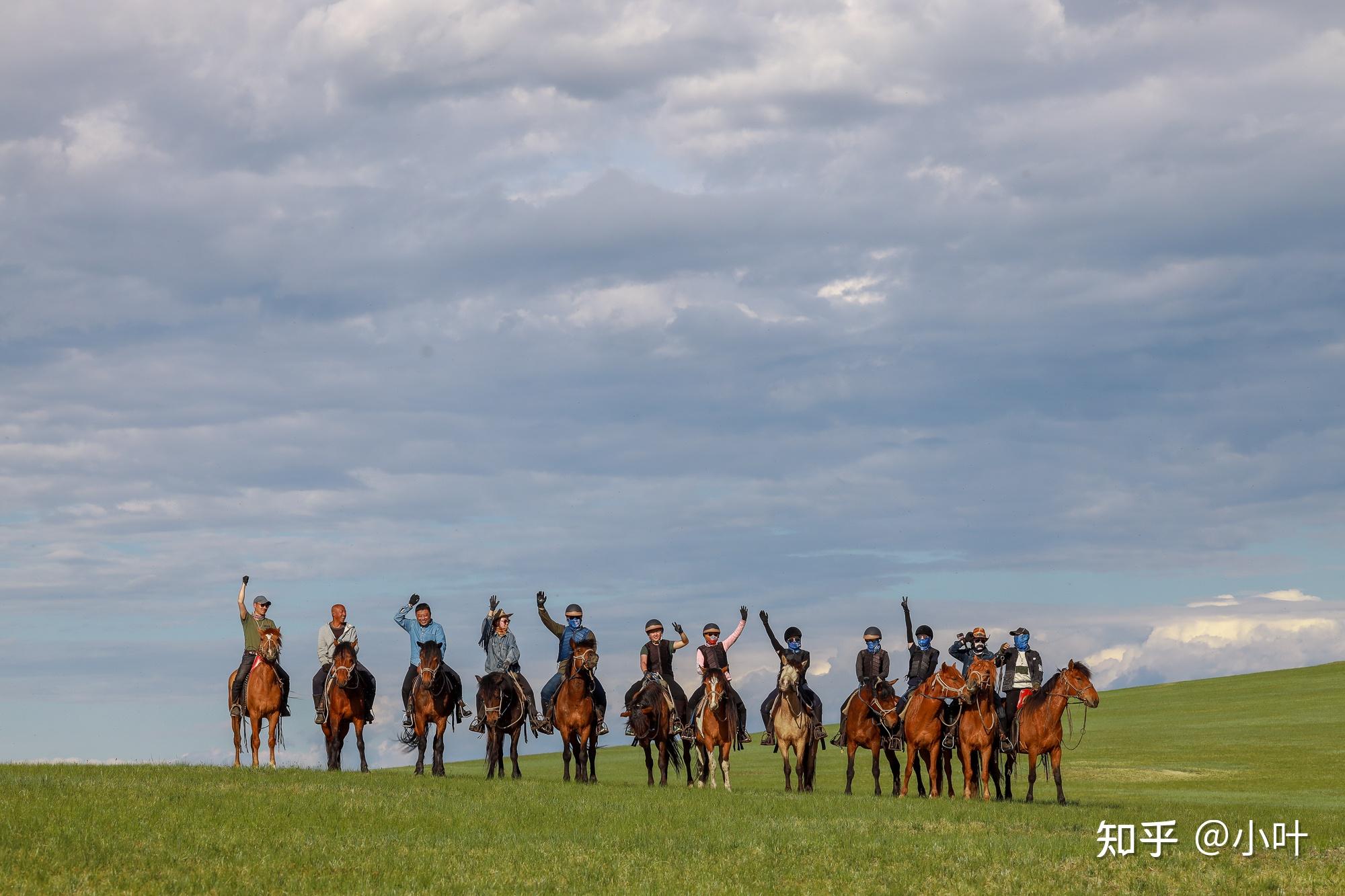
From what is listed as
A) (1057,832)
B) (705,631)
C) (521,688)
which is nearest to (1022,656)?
(705,631)

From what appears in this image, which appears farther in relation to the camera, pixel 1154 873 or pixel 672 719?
pixel 672 719

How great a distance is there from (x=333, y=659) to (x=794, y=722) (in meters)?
9.79

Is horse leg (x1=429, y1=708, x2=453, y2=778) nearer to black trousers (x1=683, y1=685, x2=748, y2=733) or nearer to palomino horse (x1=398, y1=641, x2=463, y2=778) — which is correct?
palomino horse (x1=398, y1=641, x2=463, y2=778)

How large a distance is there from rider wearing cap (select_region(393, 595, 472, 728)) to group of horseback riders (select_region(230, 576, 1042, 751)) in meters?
0.02

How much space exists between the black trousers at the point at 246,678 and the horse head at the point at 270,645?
316 millimetres

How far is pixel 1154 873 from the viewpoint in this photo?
17.6 meters

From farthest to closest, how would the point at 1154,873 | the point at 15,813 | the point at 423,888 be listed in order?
the point at 15,813
the point at 1154,873
the point at 423,888

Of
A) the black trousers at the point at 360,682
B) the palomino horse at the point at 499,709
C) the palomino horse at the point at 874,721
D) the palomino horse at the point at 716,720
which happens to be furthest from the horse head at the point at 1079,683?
the black trousers at the point at 360,682

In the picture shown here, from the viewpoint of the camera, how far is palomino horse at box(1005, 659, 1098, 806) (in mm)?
27125

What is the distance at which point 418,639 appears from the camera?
96.2ft

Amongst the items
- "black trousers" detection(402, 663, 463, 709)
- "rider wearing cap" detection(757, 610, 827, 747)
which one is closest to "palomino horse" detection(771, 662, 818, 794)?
"rider wearing cap" detection(757, 610, 827, 747)

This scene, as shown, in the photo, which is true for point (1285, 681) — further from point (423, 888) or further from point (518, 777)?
point (423, 888)

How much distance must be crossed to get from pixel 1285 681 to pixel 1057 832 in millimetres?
68251

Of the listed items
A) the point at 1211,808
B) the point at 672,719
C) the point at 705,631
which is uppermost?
the point at 705,631
